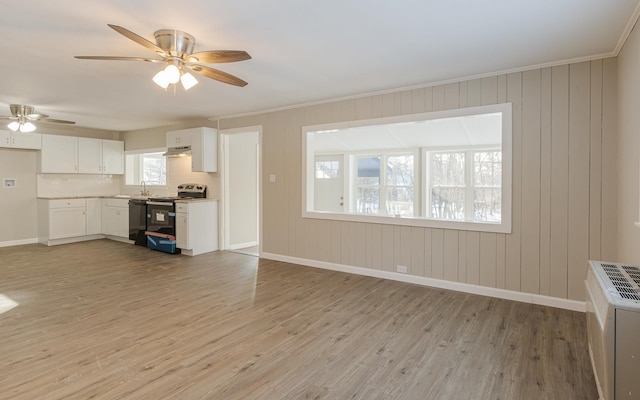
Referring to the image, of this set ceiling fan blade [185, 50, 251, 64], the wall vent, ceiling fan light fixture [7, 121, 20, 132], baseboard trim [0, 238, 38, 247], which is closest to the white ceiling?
ceiling fan blade [185, 50, 251, 64]

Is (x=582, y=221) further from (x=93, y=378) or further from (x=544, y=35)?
(x=93, y=378)

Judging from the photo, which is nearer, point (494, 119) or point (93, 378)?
point (93, 378)

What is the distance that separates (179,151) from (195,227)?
1.47 m

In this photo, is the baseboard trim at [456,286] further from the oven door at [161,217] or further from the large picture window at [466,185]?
the oven door at [161,217]

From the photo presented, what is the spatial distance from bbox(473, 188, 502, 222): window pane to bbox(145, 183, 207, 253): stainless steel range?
472 cm

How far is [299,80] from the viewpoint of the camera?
3.97 m

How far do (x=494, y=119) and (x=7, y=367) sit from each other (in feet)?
18.5

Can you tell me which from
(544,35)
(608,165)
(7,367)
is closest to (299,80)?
(544,35)

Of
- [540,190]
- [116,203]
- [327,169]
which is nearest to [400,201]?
[327,169]

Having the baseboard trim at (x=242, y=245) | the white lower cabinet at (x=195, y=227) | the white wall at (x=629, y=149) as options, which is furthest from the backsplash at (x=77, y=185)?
the white wall at (x=629, y=149)

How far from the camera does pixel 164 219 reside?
19.8ft

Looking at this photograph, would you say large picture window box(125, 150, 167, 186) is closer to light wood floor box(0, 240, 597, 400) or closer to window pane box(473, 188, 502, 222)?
light wood floor box(0, 240, 597, 400)

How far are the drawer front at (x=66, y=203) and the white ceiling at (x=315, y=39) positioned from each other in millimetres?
2762

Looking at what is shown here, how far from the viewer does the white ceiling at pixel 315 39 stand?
2340 mm
